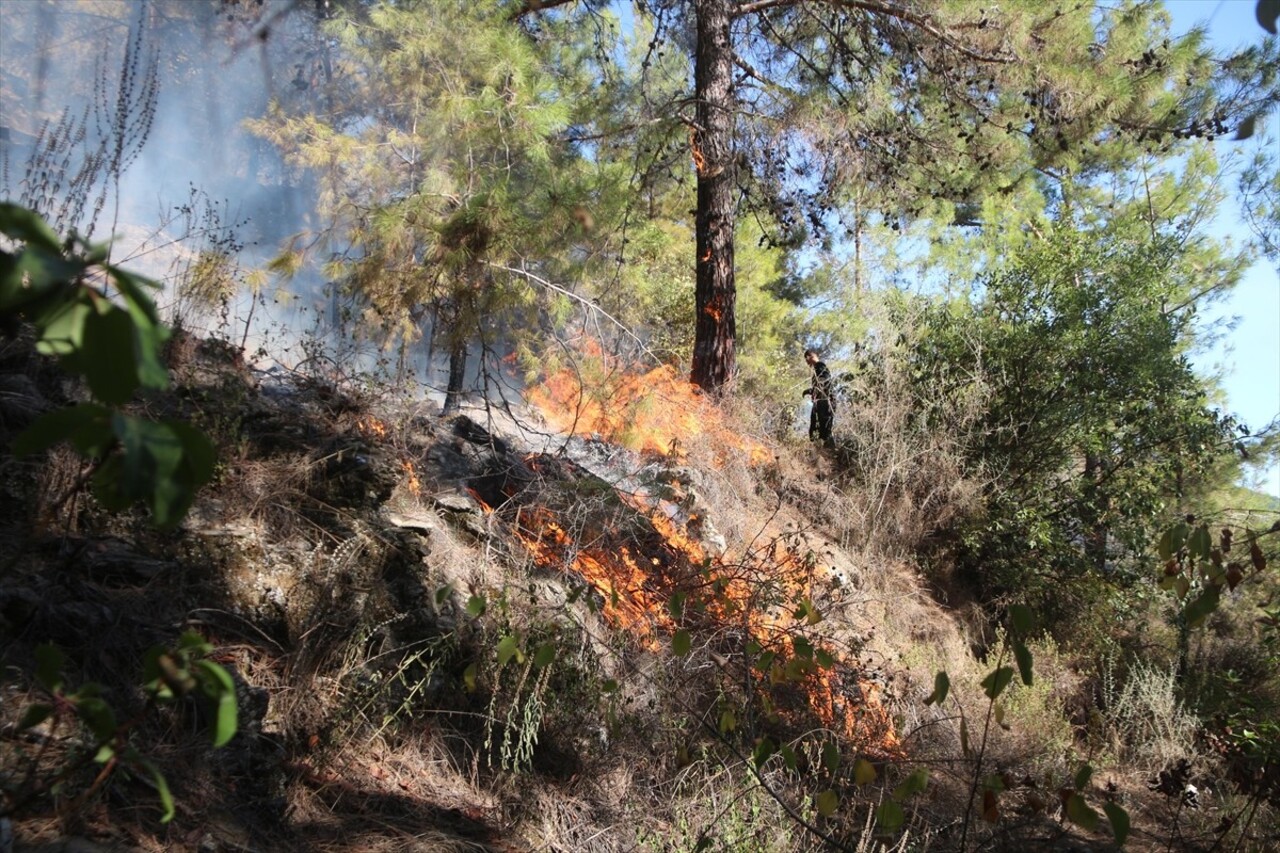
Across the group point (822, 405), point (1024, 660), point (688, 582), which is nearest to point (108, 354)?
point (1024, 660)

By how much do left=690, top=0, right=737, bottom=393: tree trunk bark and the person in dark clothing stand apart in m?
1.03

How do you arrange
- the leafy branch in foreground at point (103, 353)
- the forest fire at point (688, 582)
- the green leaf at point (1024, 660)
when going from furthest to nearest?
1. the forest fire at point (688, 582)
2. the green leaf at point (1024, 660)
3. the leafy branch in foreground at point (103, 353)

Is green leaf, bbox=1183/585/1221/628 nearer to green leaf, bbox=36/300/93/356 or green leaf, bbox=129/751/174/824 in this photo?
green leaf, bbox=129/751/174/824

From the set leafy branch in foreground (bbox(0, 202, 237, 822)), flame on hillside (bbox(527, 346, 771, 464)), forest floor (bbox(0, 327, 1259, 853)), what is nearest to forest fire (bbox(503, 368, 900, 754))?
forest floor (bbox(0, 327, 1259, 853))

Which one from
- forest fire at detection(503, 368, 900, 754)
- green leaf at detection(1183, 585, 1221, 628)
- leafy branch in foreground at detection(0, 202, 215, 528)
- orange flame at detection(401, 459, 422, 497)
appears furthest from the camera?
orange flame at detection(401, 459, 422, 497)

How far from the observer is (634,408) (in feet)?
20.0

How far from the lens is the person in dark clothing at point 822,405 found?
873cm

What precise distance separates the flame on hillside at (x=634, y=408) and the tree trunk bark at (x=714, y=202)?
0.53 metres

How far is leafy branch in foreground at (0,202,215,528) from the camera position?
2.47 feet

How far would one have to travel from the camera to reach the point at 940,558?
8.06 metres

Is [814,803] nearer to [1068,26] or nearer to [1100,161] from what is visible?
[1068,26]

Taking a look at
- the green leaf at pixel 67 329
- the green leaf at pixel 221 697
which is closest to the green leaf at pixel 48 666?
the green leaf at pixel 221 697

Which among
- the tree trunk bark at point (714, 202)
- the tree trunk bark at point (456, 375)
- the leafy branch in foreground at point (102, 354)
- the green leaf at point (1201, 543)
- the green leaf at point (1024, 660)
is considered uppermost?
the tree trunk bark at point (714, 202)

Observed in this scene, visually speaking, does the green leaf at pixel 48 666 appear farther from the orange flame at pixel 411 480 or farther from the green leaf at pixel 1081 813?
the orange flame at pixel 411 480
